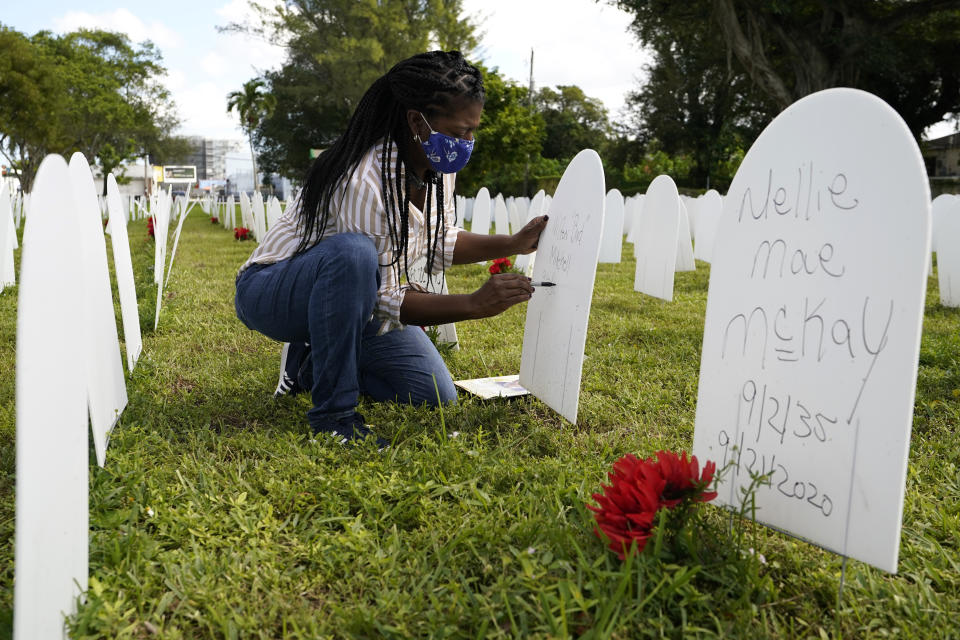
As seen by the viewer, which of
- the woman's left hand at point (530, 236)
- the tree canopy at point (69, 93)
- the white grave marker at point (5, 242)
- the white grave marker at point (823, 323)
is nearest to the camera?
the white grave marker at point (823, 323)

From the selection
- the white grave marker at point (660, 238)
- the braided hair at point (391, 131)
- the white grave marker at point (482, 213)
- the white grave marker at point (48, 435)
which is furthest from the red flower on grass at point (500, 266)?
the white grave marker at point (48, 435)

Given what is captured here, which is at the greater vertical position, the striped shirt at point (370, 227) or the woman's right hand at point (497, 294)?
the striped shirt at point (370, 227)

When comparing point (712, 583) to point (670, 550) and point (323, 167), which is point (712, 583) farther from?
point (323, 167)

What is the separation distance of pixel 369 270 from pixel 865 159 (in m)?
1.44

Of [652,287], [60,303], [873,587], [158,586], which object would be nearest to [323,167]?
[60,303]

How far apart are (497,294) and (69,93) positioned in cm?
3452

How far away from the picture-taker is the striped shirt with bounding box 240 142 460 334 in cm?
229

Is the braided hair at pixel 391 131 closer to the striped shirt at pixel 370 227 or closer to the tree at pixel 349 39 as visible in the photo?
the striped shirt at pixel 370 227

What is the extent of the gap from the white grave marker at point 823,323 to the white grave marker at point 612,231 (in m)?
6.15

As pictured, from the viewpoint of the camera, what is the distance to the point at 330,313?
2.23m

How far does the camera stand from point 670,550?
4.78 feet

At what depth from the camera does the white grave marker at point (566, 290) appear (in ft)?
7.71

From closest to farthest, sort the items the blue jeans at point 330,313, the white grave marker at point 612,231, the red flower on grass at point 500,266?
1. the blue jeans at point 330,313
2. the red flower on grass at point 500,266
3. the white grave marker at point 612,231

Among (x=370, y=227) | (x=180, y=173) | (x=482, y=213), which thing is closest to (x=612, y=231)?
(x=482, y=213)
